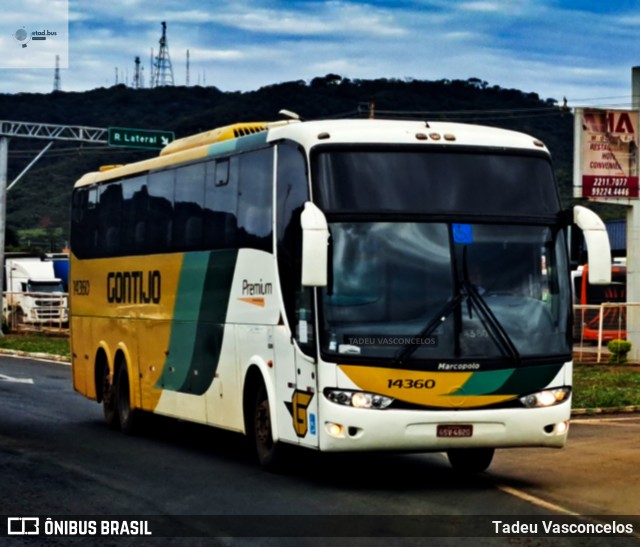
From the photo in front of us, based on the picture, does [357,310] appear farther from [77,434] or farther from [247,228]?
[77,434]

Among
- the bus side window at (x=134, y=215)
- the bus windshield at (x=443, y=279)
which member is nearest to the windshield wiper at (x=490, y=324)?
the bus windshield at (x=443, y=279)

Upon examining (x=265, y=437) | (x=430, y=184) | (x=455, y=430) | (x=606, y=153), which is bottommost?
(x=265, y=437)

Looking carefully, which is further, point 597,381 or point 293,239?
point 597,381

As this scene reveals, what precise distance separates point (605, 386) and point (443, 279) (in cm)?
1570

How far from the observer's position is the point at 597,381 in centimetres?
3055

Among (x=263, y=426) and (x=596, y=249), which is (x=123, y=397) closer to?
(x=263, y=426)

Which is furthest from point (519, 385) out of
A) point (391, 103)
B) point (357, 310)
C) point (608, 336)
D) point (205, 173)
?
point (391, 103)

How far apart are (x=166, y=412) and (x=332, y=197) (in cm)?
593

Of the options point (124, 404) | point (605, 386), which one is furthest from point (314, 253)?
point (605, 386)

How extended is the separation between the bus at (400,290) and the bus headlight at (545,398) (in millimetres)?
20

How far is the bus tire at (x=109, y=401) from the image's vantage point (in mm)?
21375

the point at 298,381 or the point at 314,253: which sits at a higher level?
the point at 314,253

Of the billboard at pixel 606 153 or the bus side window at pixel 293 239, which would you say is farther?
the billboard at pixel 606 153

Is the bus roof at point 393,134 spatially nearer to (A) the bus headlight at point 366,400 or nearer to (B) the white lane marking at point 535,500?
(A) the bus headlight at point 366,400
